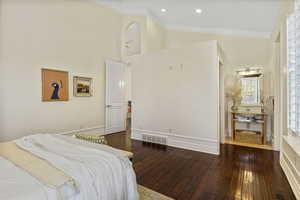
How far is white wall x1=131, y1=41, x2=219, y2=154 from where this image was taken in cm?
367

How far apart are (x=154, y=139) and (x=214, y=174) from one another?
6.63 feet

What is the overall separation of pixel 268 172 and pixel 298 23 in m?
2.33

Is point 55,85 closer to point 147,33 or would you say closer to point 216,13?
point 147,33

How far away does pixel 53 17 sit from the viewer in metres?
3.95

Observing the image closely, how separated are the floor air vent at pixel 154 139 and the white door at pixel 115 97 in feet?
4.51

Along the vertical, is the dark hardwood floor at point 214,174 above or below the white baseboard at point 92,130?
below

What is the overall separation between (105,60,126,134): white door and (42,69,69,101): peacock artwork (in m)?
1.33

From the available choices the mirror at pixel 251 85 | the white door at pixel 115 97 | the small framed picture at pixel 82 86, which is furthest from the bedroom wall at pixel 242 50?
the small framed picture at pixel 82 86

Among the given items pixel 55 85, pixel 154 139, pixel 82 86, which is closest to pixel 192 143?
pixel 154 139

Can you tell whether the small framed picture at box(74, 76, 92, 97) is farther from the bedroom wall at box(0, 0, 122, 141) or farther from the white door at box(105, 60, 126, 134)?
the white door at box(105, 60, 126, 134)

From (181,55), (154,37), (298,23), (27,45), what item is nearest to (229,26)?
(181,55)

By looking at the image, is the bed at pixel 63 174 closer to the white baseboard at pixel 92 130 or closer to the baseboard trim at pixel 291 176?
the baseboard trim at pixel 291 176

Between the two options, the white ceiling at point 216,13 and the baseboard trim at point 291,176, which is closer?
the baseboard trim at point 291,176

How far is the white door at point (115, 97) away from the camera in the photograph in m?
5.29
